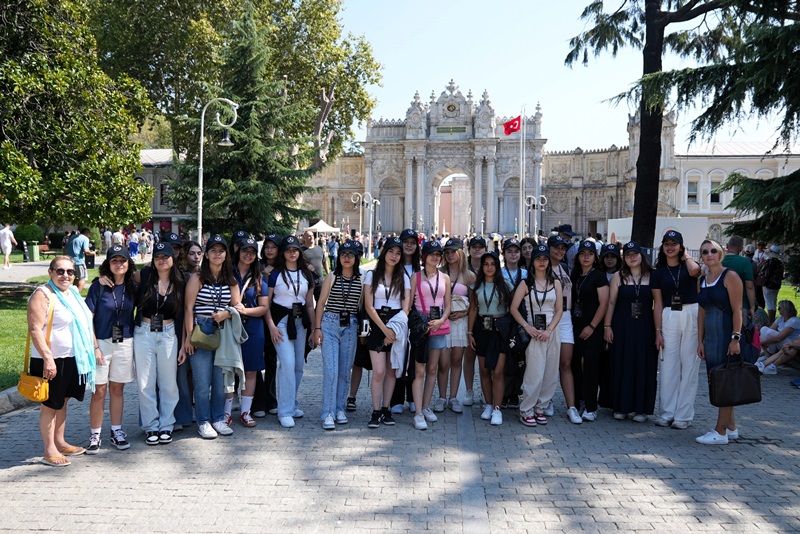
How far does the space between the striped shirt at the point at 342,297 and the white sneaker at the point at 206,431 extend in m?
1.60

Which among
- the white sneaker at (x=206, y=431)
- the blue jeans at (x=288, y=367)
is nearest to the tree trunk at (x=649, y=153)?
the blue jeans at (x=288, y=367)

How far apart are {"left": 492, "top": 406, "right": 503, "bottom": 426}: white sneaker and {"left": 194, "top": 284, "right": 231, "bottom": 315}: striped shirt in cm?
298

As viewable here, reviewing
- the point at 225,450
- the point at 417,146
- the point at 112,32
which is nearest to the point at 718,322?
the point at 225,450

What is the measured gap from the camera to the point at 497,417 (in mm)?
7082

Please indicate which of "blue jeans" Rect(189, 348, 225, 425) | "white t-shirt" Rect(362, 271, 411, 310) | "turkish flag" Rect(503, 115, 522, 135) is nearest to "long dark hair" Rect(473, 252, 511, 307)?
"white t-shirt" Rect(362, 271, 411, 310)

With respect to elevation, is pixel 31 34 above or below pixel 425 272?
above

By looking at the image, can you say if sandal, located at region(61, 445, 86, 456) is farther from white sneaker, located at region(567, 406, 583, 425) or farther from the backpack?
the backpack

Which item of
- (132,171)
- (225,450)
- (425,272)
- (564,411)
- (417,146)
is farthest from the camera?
(417,146)

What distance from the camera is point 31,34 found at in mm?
13758

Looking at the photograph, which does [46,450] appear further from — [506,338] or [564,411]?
[564,411]

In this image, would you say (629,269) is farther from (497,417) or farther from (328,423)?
(328,423)

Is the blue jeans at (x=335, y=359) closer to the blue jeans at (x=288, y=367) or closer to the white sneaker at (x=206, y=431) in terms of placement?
the blue jeans at (x=288, y=367)

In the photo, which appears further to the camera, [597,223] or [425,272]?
[597,223]

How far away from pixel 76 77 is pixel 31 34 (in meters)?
1.12
